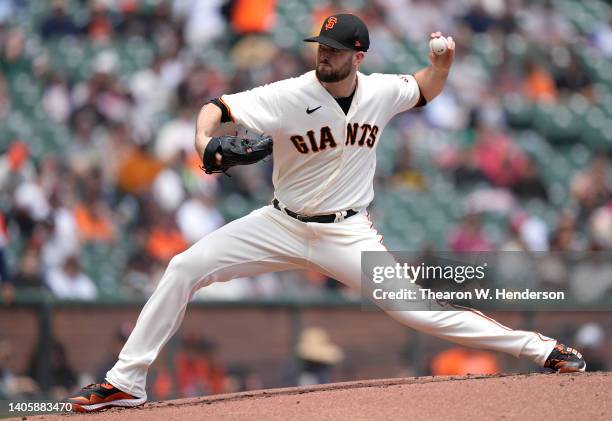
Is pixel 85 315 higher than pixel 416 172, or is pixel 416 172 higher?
pixel 416 172

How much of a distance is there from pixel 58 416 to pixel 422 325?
6.10ft

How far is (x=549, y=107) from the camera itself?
1263cm

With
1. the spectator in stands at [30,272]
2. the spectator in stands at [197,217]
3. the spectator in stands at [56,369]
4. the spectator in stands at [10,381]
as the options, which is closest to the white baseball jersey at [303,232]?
the spectator in stands at [10,381]

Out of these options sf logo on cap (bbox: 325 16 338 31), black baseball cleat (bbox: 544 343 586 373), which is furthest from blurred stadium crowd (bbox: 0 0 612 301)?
sf logo on cap (bbox: 325 16 338 31)

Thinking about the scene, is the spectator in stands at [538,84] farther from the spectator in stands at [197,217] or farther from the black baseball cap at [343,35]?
the black baseball cap at [343,35]

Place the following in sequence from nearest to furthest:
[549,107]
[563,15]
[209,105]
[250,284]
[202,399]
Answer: [209,105] < [202,399] < [250,284] < [549,107] < [563,15]

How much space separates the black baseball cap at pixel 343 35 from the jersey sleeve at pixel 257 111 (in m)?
0.36

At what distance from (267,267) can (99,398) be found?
1051mm

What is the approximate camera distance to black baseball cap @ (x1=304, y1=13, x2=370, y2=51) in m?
5.62

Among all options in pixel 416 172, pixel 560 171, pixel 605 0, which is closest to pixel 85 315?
pixel 416 172

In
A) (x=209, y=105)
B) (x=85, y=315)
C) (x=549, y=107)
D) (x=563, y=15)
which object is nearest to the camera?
(x=209, y=105)

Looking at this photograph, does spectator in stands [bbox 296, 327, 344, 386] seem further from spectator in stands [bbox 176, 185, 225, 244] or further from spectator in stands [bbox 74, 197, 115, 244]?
spectator in stands [bbox 74, 197, 115, 244]

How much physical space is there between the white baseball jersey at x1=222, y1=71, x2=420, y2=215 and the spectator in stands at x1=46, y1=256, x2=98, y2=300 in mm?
4236

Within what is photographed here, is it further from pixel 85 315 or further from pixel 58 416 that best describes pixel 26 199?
pixel 58 416
